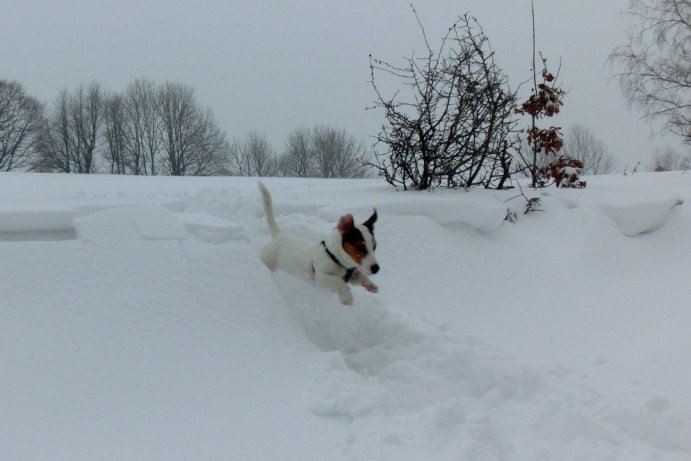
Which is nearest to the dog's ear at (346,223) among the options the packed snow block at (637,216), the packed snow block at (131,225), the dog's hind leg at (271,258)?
the dog's hind leg at (271,258)

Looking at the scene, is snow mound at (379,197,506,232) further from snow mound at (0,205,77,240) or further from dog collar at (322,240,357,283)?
snow mound at (0,205,77,240)

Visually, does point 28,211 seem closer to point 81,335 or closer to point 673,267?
point 81,335

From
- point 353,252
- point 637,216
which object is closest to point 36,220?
point 353,252

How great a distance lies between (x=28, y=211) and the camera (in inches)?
173

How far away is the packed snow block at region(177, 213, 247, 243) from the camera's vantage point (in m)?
4.75

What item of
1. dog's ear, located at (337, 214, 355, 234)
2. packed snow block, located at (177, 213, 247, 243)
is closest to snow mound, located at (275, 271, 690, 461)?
dog's ear, located at (337, 214, 355, 234)

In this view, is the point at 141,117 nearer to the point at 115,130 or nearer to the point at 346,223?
the point at 115,130

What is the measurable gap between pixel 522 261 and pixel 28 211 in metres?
4.95

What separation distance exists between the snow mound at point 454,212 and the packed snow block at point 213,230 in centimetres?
207

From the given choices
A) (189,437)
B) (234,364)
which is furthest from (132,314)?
(189,437)

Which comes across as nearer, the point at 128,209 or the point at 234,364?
the point at 234,364

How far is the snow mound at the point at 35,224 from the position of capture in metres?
4.26

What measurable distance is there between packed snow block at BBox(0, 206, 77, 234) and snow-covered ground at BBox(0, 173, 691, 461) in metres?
0.01

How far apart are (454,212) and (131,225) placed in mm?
3630
